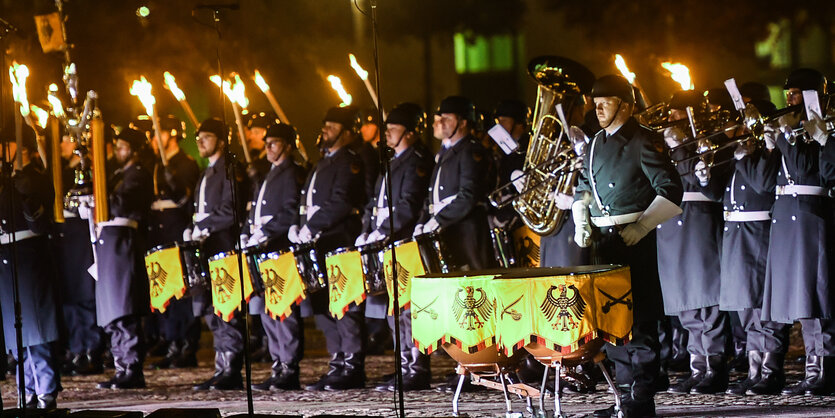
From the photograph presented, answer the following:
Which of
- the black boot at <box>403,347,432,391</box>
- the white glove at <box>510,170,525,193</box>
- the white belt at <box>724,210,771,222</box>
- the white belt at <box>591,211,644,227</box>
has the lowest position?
the black boot at <box>403,347,432,391</box>

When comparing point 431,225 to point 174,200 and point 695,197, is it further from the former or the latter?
point 174,200

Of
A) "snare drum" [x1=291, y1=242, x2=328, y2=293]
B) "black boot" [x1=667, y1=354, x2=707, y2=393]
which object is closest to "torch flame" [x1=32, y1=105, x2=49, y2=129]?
"snare drum" [x1=291, y1=242, x2=328, y2=293]

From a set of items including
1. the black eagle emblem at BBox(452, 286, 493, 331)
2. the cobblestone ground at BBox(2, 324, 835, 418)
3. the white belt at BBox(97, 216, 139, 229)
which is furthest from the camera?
the white belt at BBox(97, 216, 139, 229)

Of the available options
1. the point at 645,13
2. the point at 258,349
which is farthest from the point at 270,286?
the point at 645,13

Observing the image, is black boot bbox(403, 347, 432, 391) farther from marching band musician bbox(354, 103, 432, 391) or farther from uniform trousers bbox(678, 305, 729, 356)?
uniform trousers bbox(678, 305, 729, 356)

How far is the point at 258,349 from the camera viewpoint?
14.2 meters

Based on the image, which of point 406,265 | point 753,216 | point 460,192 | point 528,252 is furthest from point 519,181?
point 753,216

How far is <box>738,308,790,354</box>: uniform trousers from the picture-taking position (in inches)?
378

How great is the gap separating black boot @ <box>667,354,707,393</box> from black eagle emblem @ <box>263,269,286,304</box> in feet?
10.6

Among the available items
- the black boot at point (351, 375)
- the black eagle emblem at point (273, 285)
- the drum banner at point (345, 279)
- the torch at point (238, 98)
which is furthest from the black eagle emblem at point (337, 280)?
the torch at point (238, 98)

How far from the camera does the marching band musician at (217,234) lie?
38.2 ft

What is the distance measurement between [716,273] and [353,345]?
3040mm

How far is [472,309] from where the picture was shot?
7.65 metres

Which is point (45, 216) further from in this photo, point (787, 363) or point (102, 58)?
point (102, 58)
